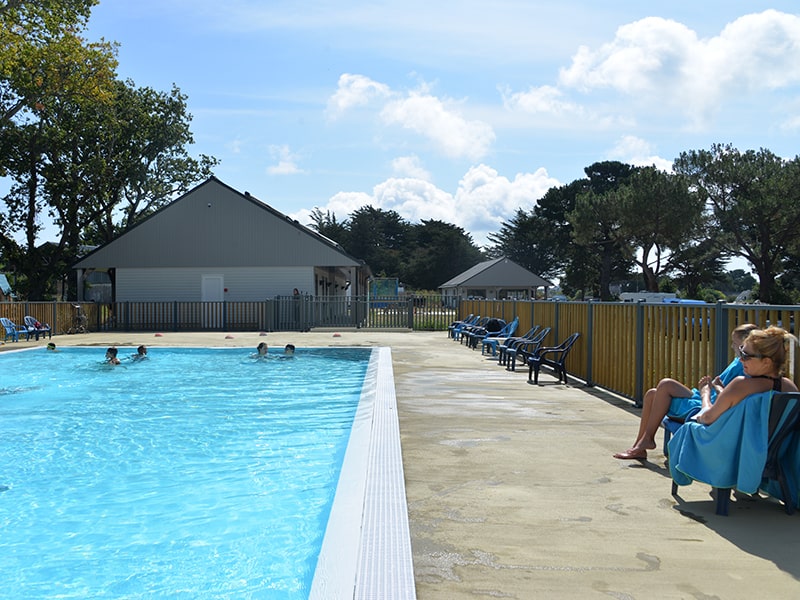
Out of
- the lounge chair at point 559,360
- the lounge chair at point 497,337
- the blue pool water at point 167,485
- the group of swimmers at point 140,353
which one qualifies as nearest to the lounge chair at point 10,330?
the group of swimmers at point 140,353

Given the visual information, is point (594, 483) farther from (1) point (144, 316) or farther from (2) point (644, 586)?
(1) point (144, 316)

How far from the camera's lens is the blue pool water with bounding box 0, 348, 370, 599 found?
4.70 meters

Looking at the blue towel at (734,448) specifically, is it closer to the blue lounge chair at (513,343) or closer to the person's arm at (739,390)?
the person's arm at (739,390)

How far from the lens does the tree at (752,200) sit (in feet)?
134

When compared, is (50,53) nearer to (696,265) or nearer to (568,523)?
(568,523)

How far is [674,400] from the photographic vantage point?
5355 mm

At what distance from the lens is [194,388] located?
13281 mm

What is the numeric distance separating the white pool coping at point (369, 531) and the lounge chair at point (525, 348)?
656 cm

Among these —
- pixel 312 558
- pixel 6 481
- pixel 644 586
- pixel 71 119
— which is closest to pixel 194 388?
pixel 6 481

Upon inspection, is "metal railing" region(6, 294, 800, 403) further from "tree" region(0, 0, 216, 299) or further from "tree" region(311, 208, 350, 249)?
"tree" region(311, 208, 350, 249)

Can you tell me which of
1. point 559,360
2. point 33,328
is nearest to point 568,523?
point 559,360

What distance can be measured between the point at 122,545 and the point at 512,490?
2971 mm

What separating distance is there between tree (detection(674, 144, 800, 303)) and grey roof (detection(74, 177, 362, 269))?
2585 centimetres

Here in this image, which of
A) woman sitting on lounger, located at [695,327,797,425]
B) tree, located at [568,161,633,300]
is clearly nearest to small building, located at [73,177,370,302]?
tree, located at [568,161,633,300]
